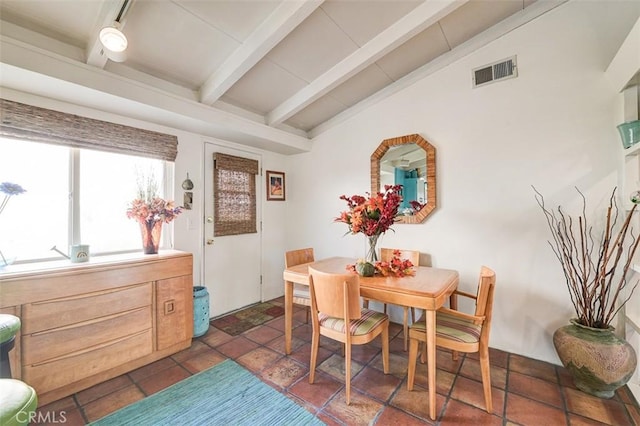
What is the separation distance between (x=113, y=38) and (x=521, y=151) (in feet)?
10.4

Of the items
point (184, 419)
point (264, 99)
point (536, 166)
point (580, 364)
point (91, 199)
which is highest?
point (264, 99)

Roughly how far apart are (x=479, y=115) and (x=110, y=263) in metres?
3.49

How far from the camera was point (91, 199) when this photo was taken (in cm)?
235

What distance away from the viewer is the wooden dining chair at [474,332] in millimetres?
1680

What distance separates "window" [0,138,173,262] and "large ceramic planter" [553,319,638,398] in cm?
380

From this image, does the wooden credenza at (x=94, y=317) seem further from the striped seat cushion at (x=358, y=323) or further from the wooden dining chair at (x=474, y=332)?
the wooden dining chair at (x=474, y=332)

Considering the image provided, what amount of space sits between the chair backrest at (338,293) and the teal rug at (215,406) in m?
0.66

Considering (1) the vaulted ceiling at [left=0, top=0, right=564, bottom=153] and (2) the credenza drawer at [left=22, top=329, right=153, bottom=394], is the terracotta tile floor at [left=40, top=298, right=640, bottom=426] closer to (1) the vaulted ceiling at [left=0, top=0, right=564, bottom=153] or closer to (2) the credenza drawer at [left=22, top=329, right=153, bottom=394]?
(2) the credenza drawer at [left=22, top=329, right=153, bottom=394]

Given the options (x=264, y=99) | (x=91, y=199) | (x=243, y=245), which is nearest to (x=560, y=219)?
(x=264, y=99)

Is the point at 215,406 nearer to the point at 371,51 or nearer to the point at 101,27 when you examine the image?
the point at 101,27

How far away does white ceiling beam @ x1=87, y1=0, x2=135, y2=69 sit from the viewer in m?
1.60

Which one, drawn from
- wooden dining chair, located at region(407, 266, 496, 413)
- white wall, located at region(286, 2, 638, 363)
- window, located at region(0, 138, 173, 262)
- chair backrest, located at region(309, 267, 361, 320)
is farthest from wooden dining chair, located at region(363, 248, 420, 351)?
window, located at region(0, 138, 173, 262)

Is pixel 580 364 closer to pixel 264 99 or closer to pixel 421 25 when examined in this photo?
pixel 421 25

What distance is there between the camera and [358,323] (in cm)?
194
